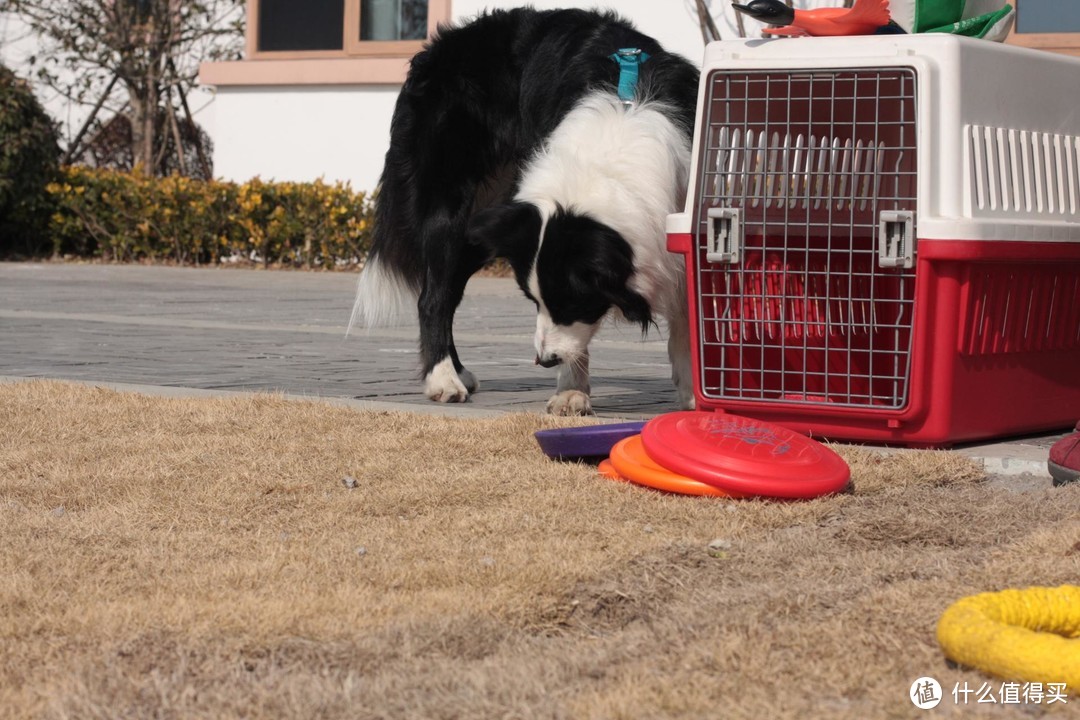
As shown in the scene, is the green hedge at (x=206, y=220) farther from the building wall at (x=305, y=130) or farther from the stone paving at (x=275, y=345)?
the stone paving at (x=275, y=345)

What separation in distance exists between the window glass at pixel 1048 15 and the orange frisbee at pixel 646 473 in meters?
8.28

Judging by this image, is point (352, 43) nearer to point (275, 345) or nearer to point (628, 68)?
point (275, 345)

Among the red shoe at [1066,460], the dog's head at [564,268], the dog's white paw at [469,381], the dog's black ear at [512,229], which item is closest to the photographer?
the red shoe at [1066,460]

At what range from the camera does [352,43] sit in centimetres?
1338

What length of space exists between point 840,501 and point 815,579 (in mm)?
706

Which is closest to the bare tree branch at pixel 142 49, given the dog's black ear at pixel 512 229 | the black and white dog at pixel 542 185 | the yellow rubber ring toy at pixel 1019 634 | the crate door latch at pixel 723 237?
the black and white dog at pixel 542 185

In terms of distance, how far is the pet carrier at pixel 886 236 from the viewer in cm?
377

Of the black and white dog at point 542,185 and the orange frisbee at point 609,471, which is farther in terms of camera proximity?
the black and white dog at point 542,185

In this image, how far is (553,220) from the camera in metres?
4.41

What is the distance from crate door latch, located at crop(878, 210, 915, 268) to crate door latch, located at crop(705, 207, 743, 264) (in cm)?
42

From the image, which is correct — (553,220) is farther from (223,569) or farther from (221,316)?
(221,316)

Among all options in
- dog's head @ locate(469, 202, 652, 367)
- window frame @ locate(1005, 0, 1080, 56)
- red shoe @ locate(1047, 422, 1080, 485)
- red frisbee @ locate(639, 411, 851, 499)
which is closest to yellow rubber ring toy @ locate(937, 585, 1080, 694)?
red frisbee @ locate(639, 411, 851, 499)

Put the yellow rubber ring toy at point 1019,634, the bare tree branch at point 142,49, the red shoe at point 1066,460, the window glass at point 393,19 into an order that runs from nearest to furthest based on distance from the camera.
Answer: the yellow rubber ring toy at point 1019,634
the red shoe at point 1066,460
the window glass at point 393,19
the bare tree branch at point 142,49

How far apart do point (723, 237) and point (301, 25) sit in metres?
10.6
